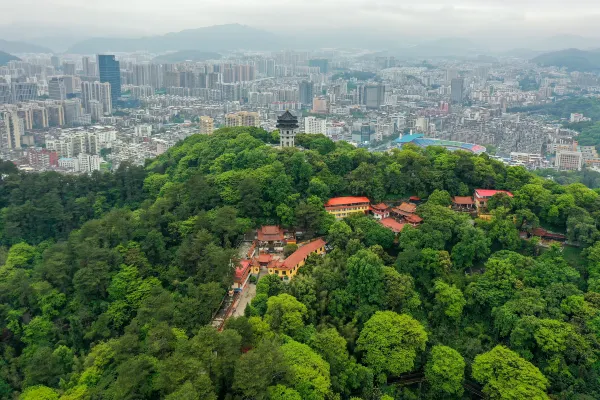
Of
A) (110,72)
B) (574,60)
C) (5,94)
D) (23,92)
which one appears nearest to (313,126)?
(110,72)

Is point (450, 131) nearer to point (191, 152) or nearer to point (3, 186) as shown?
point (191, 152)

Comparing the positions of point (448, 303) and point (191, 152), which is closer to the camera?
point (448, 303)

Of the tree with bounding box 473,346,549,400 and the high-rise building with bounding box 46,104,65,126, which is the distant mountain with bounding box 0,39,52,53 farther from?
the tree with bounding box 473,346,549,400

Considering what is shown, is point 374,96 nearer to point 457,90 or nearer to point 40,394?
point 457,90

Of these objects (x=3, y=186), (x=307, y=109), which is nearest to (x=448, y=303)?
(x=3, y=186)

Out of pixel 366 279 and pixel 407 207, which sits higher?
pixel 407 207

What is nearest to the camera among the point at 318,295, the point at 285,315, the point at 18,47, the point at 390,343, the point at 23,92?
the point at 390,343
